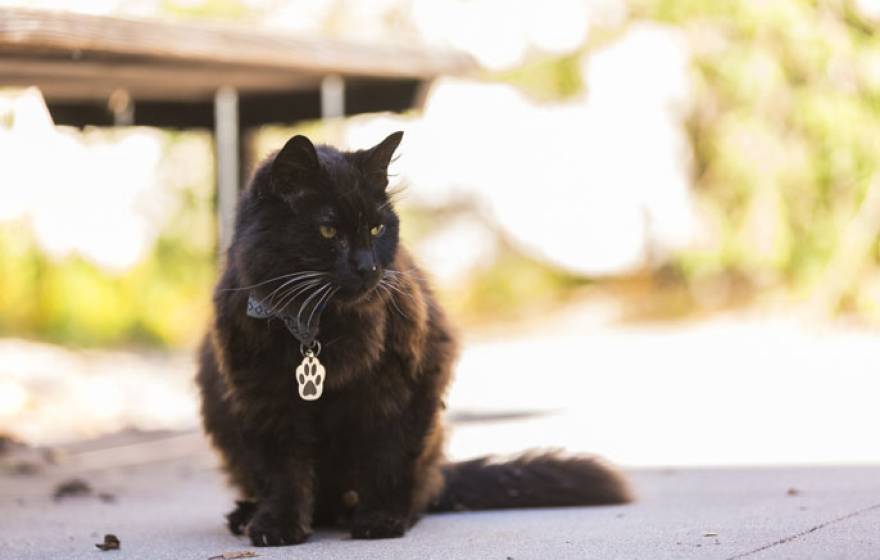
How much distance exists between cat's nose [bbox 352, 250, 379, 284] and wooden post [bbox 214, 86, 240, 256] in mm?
3215

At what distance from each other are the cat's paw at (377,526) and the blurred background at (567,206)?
4.45 meters

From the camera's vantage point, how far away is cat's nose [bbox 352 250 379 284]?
10.2 ft

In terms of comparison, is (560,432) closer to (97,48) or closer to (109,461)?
(109,461)

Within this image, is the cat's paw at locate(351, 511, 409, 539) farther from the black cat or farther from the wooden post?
the wooden post

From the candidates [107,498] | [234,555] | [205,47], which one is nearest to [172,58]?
[205,47]

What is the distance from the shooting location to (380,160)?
11.1ft

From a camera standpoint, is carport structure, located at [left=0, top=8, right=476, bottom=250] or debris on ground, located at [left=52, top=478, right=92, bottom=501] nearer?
carport structure, located at [left=0, top=8, right=476, bottom=250]

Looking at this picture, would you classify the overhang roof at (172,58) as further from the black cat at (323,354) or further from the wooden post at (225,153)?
the black cat at (323,354)

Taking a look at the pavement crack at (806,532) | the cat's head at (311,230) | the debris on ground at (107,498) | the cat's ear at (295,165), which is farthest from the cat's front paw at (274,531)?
the debris on ground at (107,498)

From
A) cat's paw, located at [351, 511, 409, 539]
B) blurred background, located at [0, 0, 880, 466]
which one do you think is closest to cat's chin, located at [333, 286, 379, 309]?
cat's paw, located at [351, 511, 409, 539]

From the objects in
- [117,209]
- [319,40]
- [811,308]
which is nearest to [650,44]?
[811,308]

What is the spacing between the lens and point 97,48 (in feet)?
14.5

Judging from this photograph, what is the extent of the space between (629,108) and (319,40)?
19.5ft

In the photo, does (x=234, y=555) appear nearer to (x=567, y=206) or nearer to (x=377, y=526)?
(x=377, y=526)
